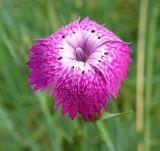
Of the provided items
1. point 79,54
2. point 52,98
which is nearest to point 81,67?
point 79,54

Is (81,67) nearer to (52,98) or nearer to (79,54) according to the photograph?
(79,54)

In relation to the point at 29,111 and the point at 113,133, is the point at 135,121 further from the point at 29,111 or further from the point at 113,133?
the point at 29,111

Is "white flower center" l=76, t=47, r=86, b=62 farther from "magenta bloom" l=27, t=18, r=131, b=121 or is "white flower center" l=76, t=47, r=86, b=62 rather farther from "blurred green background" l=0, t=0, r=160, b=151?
"blurred green background" l=0, t=0, r=160, b=151

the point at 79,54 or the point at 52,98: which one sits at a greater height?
the point at 79,54

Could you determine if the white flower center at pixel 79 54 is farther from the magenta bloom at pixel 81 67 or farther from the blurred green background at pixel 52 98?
the blurred green background at pixel 52 98

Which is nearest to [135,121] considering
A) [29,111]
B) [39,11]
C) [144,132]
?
[144,132]

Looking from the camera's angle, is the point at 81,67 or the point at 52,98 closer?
the point at 81,67
